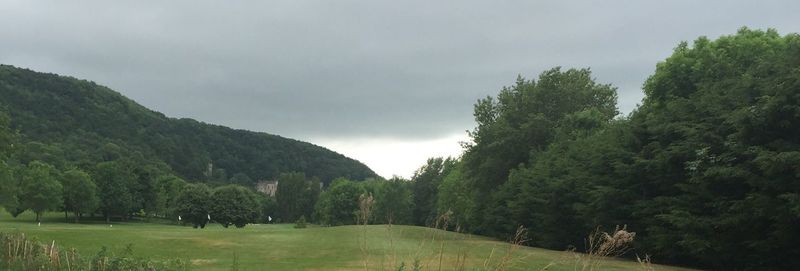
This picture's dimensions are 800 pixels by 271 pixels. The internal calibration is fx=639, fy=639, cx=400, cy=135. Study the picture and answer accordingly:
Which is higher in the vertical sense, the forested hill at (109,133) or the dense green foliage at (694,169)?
the forested hill at (109,133)

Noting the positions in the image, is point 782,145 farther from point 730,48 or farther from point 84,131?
point 84,131

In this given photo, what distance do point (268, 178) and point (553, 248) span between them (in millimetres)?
163617

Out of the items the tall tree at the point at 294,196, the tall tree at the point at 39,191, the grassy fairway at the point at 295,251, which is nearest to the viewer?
the grassy fairway at the point at 295,251

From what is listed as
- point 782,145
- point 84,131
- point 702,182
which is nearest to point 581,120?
Answer: point 702,182

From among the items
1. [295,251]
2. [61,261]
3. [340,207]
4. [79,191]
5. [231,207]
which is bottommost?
Result: [295,251]

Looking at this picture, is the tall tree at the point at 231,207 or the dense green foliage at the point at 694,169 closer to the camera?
the dense green foliage at the point at 694,169

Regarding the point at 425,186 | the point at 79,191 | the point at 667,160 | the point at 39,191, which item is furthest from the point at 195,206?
the point at 667,160

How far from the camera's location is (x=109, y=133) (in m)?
152

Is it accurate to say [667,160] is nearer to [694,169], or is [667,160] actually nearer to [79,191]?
[694,169]

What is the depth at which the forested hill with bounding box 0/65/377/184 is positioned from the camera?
131 m

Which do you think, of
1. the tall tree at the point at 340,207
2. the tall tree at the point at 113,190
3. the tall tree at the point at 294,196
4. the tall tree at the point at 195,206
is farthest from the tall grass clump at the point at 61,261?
the tall tree at the point at 294,196

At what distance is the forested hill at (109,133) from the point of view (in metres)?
131

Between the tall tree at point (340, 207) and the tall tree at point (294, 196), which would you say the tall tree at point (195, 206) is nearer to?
the tall tree at point (340, 207)

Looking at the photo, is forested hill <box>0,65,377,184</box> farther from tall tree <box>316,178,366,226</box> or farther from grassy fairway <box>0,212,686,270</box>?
grassy fairway <box>0,212,686,270</box>
